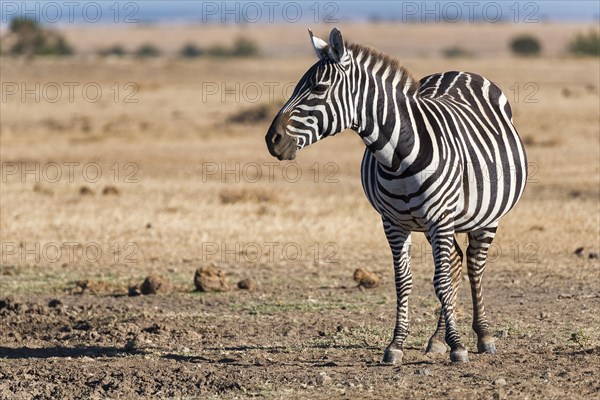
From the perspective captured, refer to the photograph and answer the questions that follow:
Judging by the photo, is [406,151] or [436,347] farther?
[436,347]

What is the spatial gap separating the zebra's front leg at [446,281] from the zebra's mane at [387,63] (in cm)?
97

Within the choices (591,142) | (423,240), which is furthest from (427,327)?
(591,142)

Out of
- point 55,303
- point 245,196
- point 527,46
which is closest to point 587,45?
point 527,46

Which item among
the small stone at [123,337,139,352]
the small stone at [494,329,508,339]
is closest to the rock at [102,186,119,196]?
the small stone at [123,337,139,352]

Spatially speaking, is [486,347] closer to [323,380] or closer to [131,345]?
[323,380]

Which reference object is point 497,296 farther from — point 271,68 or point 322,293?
point 271,68

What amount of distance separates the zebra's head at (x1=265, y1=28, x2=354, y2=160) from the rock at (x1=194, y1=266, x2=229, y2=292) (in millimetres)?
3883

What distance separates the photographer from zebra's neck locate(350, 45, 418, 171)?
728cm

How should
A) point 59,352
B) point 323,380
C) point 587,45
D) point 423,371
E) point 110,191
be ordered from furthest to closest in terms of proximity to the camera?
point 587,45, point 110,191, point 59,352, point 423,371, point 323,380

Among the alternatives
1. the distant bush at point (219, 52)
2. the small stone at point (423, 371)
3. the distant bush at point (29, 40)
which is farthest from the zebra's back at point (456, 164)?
the distant bush at point (219, 52)

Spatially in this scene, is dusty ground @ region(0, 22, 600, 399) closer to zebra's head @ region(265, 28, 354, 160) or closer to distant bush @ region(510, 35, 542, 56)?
zebra's head @ region(265, 28, 354, 160)

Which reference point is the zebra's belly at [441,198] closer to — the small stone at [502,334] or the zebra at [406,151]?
the zebra at [406,151]

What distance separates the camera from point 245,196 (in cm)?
1630

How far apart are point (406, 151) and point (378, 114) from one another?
296mm
